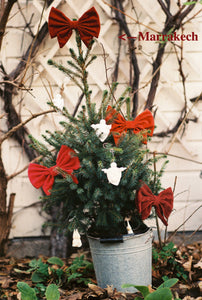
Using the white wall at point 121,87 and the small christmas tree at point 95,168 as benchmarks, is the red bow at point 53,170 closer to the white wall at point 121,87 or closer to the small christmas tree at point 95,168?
the small christmas tree at point 95,168

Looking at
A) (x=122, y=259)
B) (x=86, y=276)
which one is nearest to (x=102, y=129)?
(x=122, y=259)

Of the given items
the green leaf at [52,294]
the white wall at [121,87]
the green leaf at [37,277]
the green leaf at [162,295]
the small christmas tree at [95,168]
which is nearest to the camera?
the green leaf at [162,295]

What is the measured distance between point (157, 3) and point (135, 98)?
2.36 ft

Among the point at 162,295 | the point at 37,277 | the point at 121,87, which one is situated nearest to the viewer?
the point at 162,295

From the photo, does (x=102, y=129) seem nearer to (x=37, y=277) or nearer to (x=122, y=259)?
(x=122, y=259)

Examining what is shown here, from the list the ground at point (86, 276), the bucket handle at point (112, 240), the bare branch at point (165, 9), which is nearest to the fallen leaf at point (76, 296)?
the ground at point (86, 276)

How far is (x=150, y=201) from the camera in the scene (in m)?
1.98

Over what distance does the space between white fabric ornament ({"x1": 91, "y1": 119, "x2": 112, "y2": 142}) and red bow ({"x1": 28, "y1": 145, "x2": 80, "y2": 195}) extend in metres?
0.18

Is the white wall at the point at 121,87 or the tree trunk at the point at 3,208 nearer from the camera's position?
the tree trunk at the point at 3,208

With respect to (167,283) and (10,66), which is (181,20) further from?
(167,283)

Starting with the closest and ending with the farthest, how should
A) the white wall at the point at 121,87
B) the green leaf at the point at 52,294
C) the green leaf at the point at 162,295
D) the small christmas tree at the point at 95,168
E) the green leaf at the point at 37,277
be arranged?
the green leaf at the point at 162,295
the green leaf at the point at 52,294
the small christmas tree at the point at 95,168
the green leaf at the point at 37,277
the white wall at the point at 121,87

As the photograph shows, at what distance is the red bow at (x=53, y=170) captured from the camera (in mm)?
1929

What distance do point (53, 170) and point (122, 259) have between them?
0.61m

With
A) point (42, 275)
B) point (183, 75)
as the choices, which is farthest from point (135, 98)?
point (42, 275)
